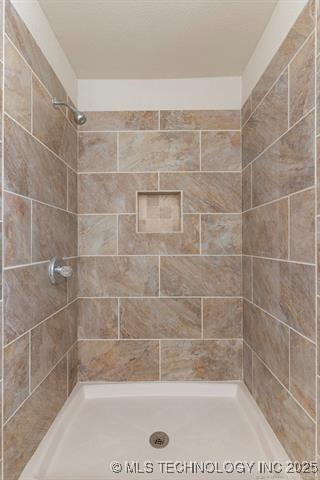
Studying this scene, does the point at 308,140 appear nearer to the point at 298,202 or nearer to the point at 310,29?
the point at 298,202

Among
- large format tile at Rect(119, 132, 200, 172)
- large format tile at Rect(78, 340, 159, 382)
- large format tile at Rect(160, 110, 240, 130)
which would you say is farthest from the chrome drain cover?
large format tile at Rect(160, 110, 240, 130)

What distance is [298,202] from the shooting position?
1.13 meters

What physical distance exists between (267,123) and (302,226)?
23.9 inches

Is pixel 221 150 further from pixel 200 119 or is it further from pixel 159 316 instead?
pixel 159 316

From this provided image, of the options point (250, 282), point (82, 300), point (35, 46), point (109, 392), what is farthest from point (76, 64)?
point (109, 392)

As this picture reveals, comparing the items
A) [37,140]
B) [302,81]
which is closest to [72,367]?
[37,140]

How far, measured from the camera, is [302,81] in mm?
1089

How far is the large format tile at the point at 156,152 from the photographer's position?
191 cm

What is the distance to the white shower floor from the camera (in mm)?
1285

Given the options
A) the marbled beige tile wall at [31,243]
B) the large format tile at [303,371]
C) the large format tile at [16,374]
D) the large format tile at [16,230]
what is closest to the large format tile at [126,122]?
the marbled beige tile wall at [31,243]

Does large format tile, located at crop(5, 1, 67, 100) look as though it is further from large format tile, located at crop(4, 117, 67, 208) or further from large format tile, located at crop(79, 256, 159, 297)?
large format tile, located at crop(79, 256, 159, 297)

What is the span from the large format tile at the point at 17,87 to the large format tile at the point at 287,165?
101 cm

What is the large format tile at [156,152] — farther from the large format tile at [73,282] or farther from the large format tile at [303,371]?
the large format tile at [303,371]

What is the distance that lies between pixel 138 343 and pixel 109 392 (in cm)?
33
